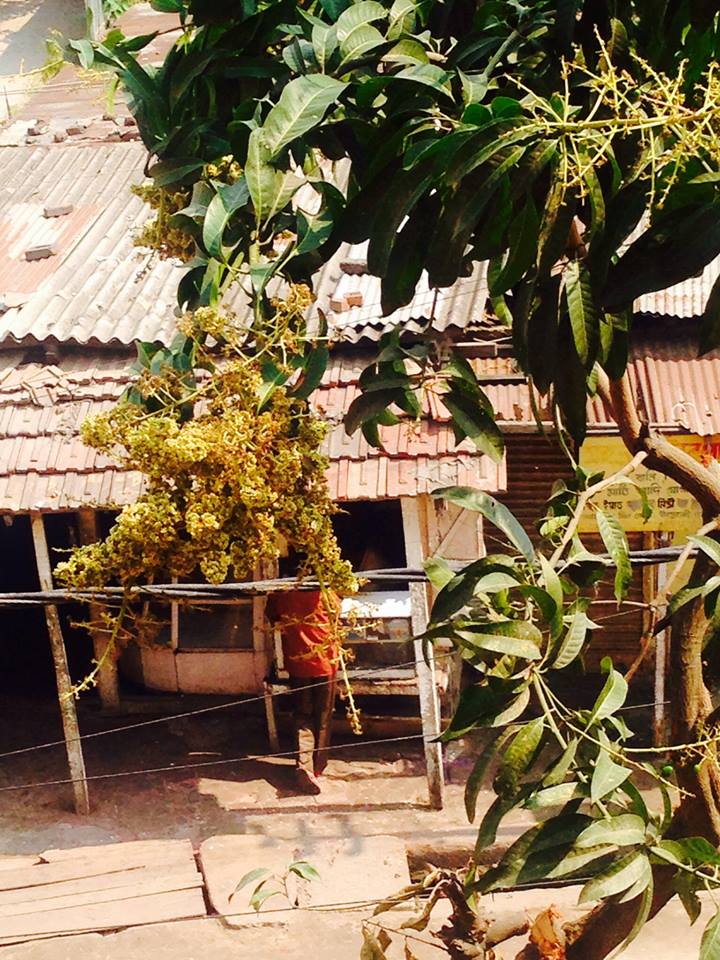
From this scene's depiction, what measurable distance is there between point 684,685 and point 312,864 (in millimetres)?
3088

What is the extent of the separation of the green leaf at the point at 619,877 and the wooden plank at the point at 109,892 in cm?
355

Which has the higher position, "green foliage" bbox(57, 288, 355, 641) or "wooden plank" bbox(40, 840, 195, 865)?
"green foliage" bbox(57, 288, 355, 641)

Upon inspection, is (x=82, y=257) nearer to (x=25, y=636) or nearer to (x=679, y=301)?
(x=25, y=636)

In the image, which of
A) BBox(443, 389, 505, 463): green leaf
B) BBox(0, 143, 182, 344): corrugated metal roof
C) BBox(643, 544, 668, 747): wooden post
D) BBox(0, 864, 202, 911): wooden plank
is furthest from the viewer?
BBox(643, 544, 668, 747): wooden post

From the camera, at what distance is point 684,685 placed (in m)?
3.30

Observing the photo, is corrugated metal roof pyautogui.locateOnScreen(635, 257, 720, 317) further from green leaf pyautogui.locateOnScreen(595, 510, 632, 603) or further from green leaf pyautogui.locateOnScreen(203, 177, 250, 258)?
green leaf pyautogui.locateOnScreen(203, 177, 250, 258)

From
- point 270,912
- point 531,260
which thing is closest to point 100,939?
point 270,912

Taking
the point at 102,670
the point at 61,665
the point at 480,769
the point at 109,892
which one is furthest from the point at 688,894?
the point at 102,670

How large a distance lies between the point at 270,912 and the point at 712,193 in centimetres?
429

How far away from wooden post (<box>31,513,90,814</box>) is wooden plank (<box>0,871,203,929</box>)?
1.67m

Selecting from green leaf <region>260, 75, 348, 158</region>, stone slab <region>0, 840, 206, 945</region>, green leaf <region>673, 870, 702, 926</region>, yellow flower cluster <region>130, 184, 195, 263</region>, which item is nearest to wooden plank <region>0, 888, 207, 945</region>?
stone slab <region>0, 840, 206, 945</region>

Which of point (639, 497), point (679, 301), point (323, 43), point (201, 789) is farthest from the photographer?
point (201, 789)

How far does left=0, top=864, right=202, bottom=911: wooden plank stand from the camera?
567cm

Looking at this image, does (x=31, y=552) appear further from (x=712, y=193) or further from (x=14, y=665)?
(x=712, y=193)
